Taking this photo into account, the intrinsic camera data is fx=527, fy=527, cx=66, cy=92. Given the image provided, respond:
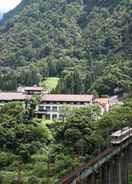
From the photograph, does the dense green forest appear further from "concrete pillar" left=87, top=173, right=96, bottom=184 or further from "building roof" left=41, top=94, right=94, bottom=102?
"concrete pillar" left=87, top=173, right=96, bottom=184

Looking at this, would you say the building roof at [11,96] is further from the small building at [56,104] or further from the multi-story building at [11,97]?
the small building at [56,104]

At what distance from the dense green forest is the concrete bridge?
6.45 meters

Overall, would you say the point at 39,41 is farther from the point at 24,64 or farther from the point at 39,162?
the point at 39,162

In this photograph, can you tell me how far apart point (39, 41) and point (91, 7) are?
2259cm

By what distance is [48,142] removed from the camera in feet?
206

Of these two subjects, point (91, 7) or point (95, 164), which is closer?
point (95, 164)

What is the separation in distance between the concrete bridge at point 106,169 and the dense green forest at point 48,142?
21.2 feet

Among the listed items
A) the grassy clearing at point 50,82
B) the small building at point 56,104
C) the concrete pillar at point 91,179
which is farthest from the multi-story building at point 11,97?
the concrete pillar at point 91,179

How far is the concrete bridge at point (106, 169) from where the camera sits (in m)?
31.0

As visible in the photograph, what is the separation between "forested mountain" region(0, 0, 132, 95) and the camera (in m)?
106

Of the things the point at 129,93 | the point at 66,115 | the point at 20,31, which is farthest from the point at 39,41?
the point at 66,115

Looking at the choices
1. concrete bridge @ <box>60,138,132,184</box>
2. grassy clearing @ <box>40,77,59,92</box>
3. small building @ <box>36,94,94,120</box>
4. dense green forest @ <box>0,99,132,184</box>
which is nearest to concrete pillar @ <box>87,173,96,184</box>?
concrete bridge @ <box>60,138,132,184</box>

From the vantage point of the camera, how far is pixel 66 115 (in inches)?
3017

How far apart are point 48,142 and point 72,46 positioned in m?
100
